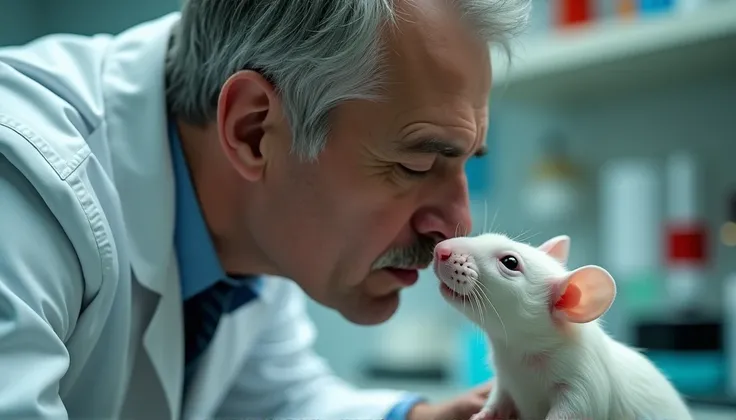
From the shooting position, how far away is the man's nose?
2.58 feet

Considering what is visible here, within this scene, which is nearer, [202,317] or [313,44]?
[313,44]

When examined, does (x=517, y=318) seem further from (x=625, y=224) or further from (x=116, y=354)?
(x=625, y=224)

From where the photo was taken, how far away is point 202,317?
101cm

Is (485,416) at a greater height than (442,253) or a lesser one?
lesser

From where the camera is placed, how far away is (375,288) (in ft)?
2.79

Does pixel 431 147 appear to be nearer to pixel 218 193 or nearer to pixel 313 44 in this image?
pixel 313 44

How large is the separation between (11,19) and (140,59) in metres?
0.97

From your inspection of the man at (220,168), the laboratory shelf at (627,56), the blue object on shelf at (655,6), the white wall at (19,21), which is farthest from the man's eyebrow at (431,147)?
the white wall at (19,21)

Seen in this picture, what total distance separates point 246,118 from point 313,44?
0.12m

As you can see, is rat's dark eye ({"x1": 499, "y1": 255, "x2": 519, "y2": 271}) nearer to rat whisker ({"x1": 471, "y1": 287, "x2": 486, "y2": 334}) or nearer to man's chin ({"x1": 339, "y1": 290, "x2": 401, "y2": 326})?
rat whisker ({"x1": 471, "y1": 287, "x2": 486, "y2": 334})

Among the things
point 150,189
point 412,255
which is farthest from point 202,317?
point 412,255

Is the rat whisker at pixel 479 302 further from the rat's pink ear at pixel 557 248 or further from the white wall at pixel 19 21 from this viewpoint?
the white wall at pixel 19 21

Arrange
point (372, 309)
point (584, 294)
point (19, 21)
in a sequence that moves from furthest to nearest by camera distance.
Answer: point (19, 21)
point (372, 309)
point (584, 294)

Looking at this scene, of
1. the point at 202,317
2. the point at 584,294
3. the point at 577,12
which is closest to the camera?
the point at 584,294
